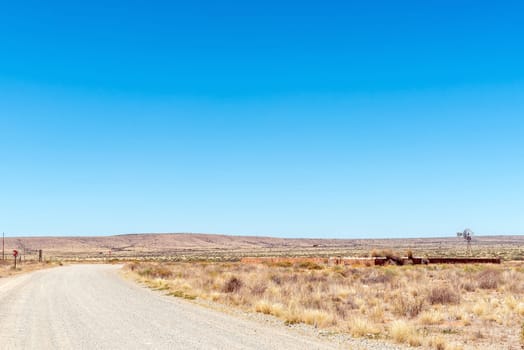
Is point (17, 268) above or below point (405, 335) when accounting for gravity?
below

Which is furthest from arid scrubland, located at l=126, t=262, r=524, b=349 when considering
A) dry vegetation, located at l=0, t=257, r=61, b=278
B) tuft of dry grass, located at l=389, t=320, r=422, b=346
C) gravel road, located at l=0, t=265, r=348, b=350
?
dry vegetation, located at l=0, t=257, r=61, b=278

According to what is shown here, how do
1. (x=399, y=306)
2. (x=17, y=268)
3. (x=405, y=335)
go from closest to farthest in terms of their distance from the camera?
1. (x=405, y=335)
2. (x=399, y=306)
3. (x=17, y=268)

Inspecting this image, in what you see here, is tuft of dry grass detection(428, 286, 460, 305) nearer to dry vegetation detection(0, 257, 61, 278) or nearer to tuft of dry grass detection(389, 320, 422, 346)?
tuft of dry grass detection(389, 320, 422, 346)

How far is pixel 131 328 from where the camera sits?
14.8 meters

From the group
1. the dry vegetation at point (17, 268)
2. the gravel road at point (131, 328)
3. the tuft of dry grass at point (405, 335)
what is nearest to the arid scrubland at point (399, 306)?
the tuft of dry grass at point (405, 335)

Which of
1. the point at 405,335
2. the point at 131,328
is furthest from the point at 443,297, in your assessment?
the point at 131,328

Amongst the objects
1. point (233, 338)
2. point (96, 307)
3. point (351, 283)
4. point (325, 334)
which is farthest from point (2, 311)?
point (351, 283)

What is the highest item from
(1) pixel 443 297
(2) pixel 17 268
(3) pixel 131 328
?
(3) pixel 131 328

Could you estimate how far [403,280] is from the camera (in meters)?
31.6

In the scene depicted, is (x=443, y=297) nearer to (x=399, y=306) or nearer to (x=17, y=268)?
(x=399, y=306)

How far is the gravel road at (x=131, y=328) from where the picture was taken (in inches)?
490

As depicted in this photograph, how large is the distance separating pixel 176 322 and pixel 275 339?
4.08 m

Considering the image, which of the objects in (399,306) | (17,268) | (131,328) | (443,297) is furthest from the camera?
(17,268)

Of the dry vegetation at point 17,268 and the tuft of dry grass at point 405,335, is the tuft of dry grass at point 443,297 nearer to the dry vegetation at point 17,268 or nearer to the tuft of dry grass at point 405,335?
the tuft of dry grass at point 405,335
